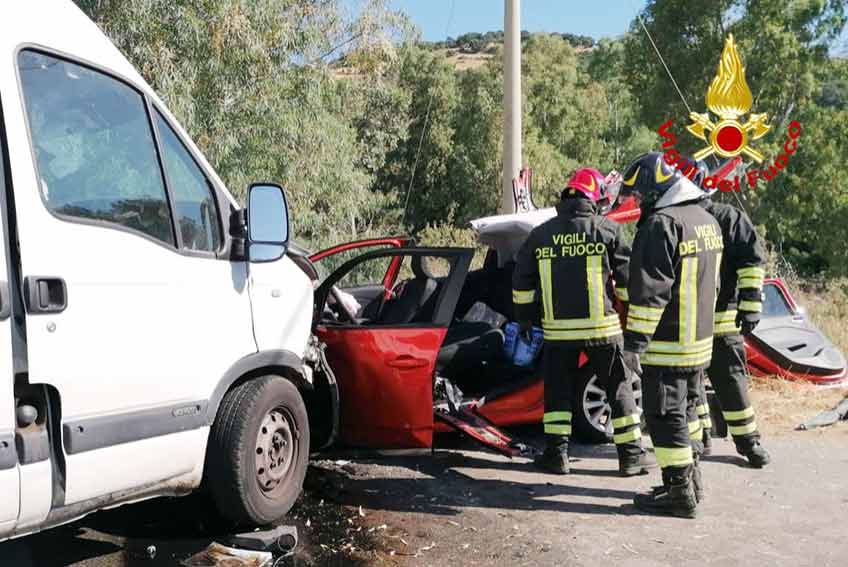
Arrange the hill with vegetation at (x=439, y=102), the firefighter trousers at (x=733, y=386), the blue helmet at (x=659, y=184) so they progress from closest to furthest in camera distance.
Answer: the blue helmet at (x=659, y=184) → the firefighter trousers at (x=733, y=386) → the hill with vegetation at (x=439, y=102)

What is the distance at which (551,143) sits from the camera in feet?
129

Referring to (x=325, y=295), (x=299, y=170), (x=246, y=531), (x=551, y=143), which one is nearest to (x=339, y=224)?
(x=299, y=170)

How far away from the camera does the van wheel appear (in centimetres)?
439

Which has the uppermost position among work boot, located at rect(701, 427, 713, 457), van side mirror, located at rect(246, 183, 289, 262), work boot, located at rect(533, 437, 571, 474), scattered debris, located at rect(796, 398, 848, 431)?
van side mirror, located at rect(246, 183, 289, 262)

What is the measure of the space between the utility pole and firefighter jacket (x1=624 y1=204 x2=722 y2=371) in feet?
29.1

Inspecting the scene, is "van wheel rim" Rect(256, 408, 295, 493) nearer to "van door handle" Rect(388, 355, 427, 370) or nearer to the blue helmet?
"van door handle" Rect(388, 355, 427, 370)

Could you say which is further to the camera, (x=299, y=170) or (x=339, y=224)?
(x=339, y=224)

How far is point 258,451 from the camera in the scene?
4629mm

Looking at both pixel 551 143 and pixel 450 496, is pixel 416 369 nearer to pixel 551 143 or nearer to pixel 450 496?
pixel 450 496

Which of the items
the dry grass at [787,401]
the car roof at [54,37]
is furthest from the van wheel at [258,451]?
the dry grass at [787,401]

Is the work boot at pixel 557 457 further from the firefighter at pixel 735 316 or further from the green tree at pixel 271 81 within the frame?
the green tree at pixel 271 81

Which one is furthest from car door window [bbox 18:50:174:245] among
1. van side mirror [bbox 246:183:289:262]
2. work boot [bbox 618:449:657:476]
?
work boot [bbox 618:449:657:476]

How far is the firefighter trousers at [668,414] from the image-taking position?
523 centimetres

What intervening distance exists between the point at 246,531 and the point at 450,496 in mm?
1382
